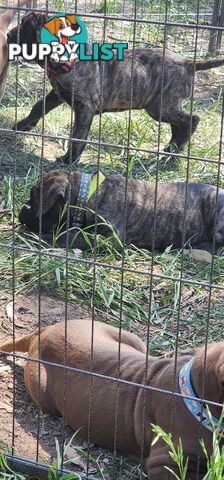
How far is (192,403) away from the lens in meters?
3.38

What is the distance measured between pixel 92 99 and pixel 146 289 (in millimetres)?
2598

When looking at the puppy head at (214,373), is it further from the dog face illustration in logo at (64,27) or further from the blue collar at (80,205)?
the blue collar at (80,205)

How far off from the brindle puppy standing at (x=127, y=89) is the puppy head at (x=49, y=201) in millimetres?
1219

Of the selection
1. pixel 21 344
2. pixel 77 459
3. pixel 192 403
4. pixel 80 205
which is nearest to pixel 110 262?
pixel 80 205

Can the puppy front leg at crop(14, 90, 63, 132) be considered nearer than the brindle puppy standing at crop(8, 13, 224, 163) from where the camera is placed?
No

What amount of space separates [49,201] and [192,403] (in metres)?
2.90

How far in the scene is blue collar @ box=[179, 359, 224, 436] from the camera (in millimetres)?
3283

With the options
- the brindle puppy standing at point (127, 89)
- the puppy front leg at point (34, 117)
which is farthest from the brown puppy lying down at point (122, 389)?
the puppy front leg at point (34, 117)

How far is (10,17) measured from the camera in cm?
754

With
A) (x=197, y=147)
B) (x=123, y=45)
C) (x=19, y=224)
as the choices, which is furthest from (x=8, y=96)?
(x=123, y=45)

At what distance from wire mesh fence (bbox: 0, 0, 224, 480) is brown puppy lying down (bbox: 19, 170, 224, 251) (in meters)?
0.01

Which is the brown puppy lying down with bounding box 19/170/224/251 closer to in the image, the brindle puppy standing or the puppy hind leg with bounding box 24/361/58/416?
the brindle puppy standing

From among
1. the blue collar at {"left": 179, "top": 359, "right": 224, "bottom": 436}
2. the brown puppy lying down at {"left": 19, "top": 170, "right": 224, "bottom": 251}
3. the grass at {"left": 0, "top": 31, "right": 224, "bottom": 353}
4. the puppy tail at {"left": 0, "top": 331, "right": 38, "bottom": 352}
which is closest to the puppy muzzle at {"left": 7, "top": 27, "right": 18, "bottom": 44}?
the grass at {"left": 0, "top": 31, "right": 224, "bottom": 353}

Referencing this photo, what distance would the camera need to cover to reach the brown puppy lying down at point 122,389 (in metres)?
3.42
